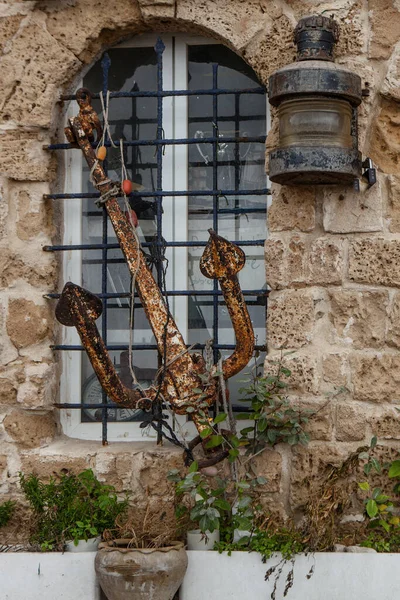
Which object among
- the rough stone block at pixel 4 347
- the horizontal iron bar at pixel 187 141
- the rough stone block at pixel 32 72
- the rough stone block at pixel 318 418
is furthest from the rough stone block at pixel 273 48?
the rough stone block at pixel 4 347

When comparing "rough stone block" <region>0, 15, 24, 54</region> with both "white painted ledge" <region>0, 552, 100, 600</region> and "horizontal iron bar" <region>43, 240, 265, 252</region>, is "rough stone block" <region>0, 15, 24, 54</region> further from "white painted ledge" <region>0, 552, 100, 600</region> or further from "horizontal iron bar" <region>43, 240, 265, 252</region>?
"white painted ledge" <region>0, 552, 100, 600</region>

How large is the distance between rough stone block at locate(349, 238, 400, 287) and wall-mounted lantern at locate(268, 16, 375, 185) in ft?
0.86

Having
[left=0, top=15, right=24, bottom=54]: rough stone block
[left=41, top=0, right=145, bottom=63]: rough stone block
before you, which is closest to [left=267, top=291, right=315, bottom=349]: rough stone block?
[left=41, top=0, right=145, bottom=63]: rough stone block

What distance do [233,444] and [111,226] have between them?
3.53 feet

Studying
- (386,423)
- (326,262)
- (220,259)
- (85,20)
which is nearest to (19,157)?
(85,20)

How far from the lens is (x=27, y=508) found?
13.1 feet

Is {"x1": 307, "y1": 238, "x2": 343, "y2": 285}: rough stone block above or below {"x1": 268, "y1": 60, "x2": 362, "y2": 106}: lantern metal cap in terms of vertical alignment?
below

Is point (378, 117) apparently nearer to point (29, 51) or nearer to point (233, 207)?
point (233, 207)

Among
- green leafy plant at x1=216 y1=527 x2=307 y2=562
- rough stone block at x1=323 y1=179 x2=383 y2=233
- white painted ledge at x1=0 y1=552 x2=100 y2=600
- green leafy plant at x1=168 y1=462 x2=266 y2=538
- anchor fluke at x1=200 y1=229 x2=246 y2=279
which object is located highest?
rough stone block at x1=323 y1=179 x2=383 y2=233

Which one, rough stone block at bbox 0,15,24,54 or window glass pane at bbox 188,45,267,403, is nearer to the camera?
rough stone block at bbox 0,15,24,54

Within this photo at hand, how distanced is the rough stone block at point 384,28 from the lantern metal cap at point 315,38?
0.20m

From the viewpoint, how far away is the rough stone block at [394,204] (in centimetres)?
379

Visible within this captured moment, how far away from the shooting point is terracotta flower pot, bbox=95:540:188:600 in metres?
3.50

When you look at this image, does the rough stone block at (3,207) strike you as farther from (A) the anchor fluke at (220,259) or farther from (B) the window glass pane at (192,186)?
(A) the anchor fluke at (220,259)
